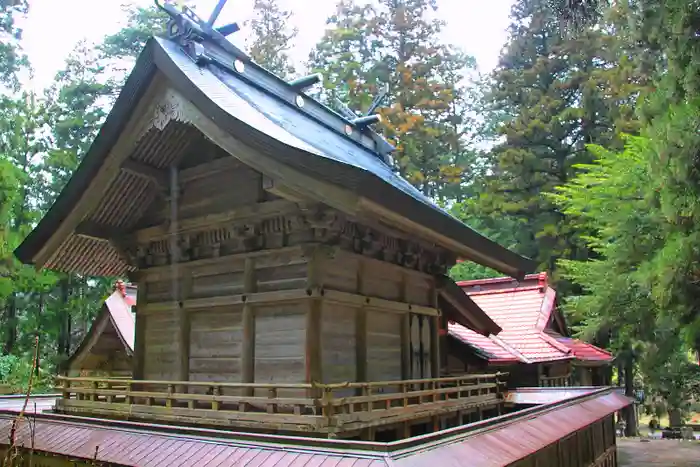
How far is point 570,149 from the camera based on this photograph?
25219mm

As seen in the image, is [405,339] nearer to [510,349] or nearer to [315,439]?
[315,439]

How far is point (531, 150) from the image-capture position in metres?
25.4

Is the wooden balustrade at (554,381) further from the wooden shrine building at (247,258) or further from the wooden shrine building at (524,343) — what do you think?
the wooden shrine building at (247,258)

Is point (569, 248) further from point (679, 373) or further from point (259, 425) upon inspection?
point (259, 425)

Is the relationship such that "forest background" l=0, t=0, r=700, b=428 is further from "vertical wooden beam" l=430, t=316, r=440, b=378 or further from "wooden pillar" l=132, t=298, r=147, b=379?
"wooden pillar" l=132, t=298, r=147, b=379

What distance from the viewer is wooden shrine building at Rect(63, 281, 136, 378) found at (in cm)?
1431

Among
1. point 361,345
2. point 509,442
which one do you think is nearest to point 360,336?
point 361,345

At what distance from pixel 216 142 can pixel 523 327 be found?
12.4 metres

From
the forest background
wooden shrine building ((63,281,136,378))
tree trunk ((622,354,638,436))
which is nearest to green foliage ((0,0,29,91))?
the forest background

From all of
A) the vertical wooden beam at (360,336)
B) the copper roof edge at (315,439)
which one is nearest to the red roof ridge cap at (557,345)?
the vertical wooden beam at (360,336)

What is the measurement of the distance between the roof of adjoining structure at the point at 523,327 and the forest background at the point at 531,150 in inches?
31.7

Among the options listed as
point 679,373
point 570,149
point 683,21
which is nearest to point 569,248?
point 570,149

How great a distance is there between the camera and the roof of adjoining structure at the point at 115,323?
46.0 ft

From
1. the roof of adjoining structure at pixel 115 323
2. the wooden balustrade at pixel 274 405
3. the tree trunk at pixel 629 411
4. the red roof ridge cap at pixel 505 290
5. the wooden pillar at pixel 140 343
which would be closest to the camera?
the wooden balustrade at pixel 274 405
